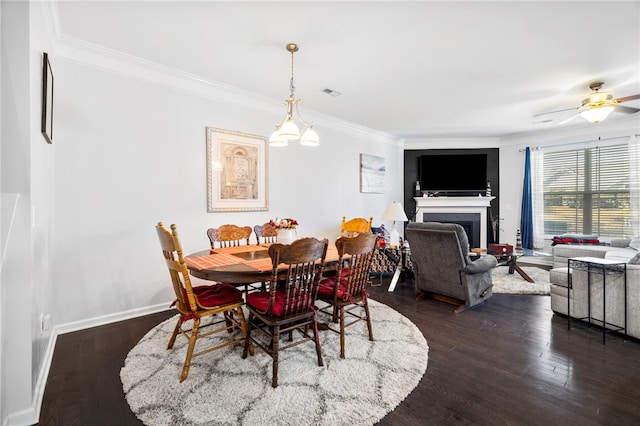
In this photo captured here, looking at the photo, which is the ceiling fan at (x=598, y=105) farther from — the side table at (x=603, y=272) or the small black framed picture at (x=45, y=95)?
the small black framed picture at (x=45, y=95)

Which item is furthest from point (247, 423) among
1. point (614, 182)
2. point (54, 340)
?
point (614, 182)

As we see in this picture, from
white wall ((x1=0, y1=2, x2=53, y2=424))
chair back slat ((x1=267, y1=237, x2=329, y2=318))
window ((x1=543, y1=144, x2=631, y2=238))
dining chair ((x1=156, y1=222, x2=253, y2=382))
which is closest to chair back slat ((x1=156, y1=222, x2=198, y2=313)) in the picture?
dining chair ((x1=156, y1=222, x2=253, y2=382))

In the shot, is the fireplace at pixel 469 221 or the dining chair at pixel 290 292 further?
the fireplace at pixel 469 221

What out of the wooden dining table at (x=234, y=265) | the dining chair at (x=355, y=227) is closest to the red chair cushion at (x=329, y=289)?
the wooden dining table at (x=234, y=265)

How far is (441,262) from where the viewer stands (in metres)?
3.45

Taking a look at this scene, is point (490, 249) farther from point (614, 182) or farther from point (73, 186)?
point (73, 186)

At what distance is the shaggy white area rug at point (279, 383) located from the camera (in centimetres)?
170

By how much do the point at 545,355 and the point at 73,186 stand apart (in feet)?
14.1

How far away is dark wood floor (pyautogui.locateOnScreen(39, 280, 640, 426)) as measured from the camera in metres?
1.71

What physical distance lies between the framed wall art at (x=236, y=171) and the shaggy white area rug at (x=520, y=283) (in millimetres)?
3489

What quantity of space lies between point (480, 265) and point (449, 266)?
315mm

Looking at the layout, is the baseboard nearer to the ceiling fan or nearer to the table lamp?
the table lamp

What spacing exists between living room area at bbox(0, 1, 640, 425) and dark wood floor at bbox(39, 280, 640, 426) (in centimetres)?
2

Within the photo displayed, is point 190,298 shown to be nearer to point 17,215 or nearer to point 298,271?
point 298,271
